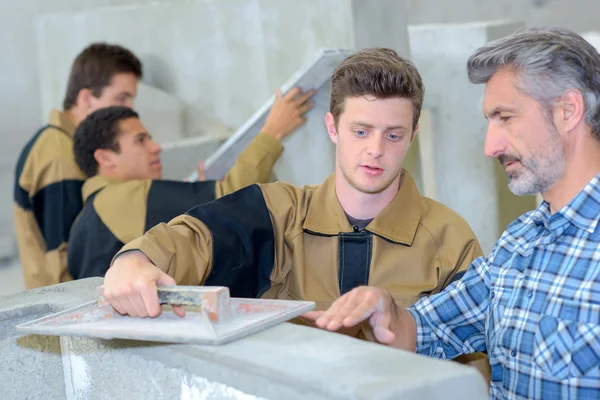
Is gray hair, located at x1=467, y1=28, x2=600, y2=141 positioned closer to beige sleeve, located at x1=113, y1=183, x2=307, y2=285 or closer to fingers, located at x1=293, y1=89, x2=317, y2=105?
beige sleeve, located at x1=113, y1=183, x2=307, y2=285

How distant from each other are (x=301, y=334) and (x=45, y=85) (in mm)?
4711

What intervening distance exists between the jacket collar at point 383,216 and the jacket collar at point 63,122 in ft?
7.15

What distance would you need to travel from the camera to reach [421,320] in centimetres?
203

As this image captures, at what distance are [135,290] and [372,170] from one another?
80 centimetres

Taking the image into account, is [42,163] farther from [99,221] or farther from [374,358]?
[374,358]

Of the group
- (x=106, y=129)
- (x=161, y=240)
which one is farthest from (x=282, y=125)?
(x=161, y=240)

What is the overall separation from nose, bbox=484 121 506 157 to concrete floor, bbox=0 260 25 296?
4848 millimetres

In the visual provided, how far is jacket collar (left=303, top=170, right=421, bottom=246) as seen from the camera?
221cm

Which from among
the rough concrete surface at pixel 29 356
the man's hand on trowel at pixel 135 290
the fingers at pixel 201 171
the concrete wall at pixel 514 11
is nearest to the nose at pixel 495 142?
the man's hand on trowel at pixel 135 290

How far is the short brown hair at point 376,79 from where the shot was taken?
7.31 ft

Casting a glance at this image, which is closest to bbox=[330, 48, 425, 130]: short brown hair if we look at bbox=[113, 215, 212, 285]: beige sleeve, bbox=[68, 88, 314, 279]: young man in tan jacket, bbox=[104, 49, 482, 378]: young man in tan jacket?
bbox=[104, 49, 482, 378]: young man in tan jacket

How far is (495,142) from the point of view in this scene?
1928 mm

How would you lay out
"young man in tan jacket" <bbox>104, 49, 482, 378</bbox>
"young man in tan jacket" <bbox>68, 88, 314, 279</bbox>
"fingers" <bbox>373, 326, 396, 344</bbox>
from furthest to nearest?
"young man in tan jacket" <bbox>68, 88, 314, 279</bbox>
"young man in tan jacket" <bbox>104, 49, 482, 378</bbox>
"fingers" <bbox>373, 326, 396, 344</bbox>

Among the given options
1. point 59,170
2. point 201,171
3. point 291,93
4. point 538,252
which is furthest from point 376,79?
point 59,170
